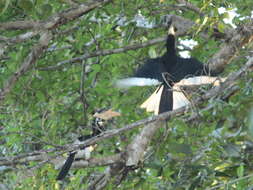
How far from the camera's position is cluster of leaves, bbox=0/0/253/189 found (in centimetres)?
290

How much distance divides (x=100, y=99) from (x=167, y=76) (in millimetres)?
597

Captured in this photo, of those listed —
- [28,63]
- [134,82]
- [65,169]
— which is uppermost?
[28,63]

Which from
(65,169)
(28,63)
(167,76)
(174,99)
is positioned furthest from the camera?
(174,99)

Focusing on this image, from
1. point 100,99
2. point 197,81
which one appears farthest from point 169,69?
point 100,99

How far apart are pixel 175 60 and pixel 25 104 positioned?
119 centimetres

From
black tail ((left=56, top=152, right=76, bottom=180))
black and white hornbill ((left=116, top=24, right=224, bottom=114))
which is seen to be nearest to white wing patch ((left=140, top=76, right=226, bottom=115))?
black and white hornbill ((left=116, top=24, right=224, bottom=114))

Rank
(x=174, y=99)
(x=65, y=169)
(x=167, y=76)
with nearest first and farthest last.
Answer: (x=65, y=169)
(x=167, y=76)
(x=174, y=99)

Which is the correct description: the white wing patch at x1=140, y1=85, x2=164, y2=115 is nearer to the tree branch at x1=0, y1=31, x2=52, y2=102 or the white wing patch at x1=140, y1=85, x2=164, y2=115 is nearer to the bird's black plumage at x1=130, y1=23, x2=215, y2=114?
the bird's black plumage at x1=130, y1=23, x2=215, y2=114

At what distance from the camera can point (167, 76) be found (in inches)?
142

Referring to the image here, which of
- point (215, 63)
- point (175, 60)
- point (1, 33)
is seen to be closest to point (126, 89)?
point (175, 60)

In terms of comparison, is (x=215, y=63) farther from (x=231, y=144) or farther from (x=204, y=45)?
(x=231, y=144)

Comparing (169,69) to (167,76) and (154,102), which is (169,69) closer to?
(167,76)

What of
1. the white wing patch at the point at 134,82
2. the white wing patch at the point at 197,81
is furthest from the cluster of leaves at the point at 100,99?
the white wing patch at the point at 197,81

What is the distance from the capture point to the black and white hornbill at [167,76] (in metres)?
3.52
